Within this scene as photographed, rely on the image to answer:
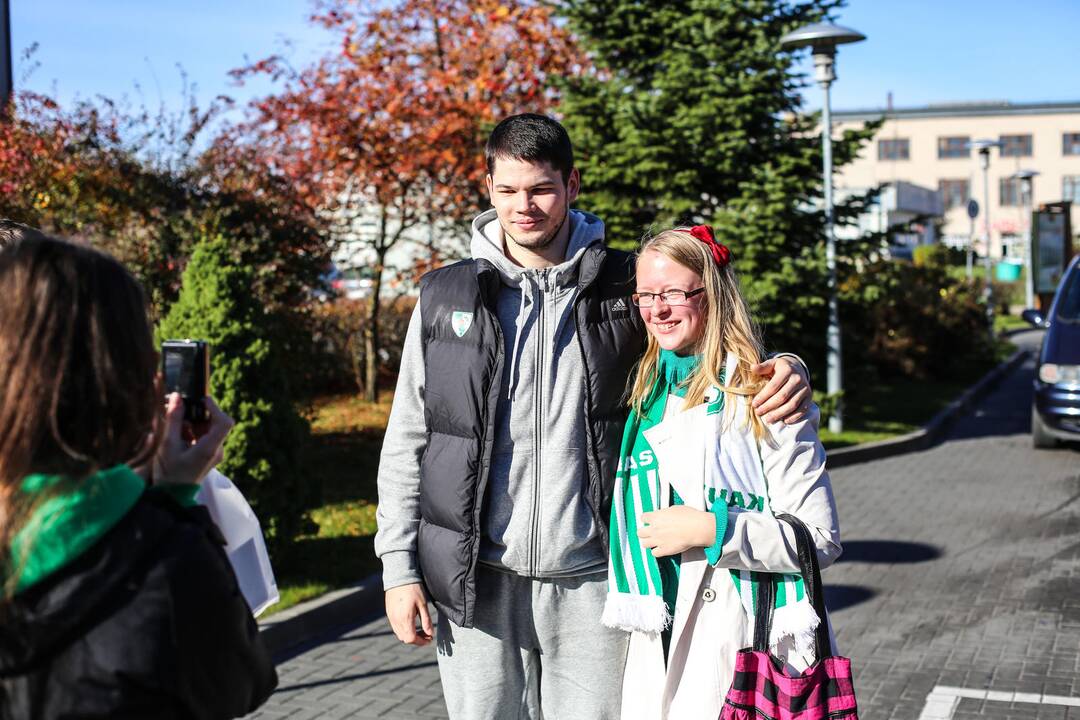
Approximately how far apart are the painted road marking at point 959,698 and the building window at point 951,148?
79.8m

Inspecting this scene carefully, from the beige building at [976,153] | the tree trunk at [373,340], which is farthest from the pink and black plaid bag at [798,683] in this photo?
the beige building at [976,153]

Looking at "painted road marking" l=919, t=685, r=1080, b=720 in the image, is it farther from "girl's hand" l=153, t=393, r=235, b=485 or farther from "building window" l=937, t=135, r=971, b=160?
"building window" l=937, t=135, r=971, b=160

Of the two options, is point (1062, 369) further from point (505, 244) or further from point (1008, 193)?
point (1008, 193)

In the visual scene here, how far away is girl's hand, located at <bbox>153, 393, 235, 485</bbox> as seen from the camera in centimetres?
192

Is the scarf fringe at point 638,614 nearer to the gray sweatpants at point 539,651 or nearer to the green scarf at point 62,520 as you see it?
the gray sweatpants at point 539,651

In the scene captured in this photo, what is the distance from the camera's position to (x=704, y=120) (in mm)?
12594

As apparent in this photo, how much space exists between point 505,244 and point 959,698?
354 centimetres

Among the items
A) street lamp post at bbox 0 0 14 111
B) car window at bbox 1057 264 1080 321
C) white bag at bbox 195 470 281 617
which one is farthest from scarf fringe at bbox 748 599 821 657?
car window at bbox 1057 264 1080 321

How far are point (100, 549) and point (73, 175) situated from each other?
8.80 m

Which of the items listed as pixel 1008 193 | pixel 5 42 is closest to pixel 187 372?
pixel 5 42

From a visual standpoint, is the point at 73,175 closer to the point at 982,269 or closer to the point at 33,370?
the point at 33,370

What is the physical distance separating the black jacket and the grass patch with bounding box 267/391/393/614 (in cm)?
498

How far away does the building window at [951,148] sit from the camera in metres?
79.2

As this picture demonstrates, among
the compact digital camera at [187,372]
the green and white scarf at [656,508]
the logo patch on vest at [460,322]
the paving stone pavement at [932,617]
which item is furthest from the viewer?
the paving stone pavement at [932,617]
